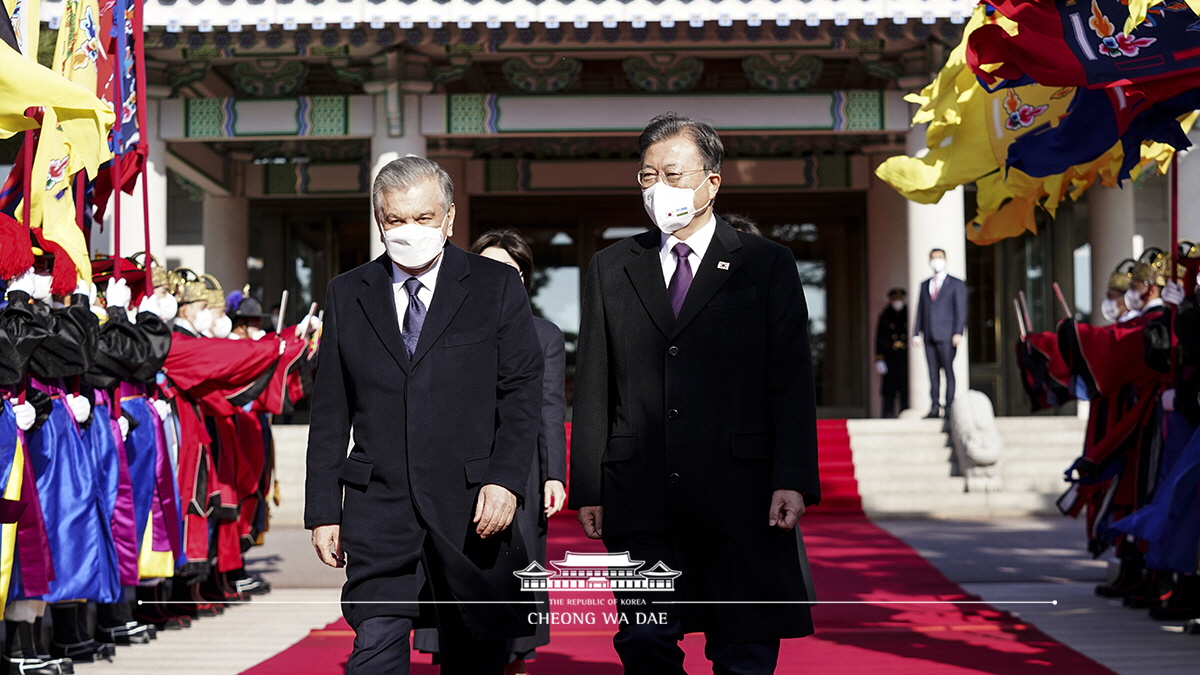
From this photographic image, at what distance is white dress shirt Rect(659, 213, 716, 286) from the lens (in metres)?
2.89

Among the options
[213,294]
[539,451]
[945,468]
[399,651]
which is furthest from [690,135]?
[945,468]

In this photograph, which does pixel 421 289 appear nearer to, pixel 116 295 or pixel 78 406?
pixel 78 406

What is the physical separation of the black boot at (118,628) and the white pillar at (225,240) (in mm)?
9527

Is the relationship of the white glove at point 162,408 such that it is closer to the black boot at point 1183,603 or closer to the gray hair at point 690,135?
the gray hair at point 690,135

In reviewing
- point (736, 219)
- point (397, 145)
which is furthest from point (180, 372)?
point (397, 145)

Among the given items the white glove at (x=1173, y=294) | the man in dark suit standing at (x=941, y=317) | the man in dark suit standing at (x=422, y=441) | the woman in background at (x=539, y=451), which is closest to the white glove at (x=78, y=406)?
the woman in background at (x=539, y=451)

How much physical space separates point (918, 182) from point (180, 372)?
340 centimetres

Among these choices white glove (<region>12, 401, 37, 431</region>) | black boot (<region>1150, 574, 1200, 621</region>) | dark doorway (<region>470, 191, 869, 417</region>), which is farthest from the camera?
dark doorway (<region>470, 191, 869, 417</region>)

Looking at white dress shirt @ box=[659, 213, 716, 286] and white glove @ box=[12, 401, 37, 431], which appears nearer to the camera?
white dress shirt @ box=[659, 213, 716, 286]

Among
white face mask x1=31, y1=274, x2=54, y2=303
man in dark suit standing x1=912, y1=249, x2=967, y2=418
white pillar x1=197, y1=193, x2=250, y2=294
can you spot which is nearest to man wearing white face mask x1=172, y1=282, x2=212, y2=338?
white face mask x1=31, y1=274, x2=54, y2=303

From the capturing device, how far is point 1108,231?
12820 millimetres

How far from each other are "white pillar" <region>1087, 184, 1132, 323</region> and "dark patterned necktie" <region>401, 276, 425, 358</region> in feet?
36.6

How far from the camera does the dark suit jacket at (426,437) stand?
2699 millimetres

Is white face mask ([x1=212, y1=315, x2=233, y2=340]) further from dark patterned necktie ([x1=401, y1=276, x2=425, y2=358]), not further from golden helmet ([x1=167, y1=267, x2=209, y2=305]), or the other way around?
dark patterned necktie ([x1=401, y1=276, x2=425, y2=358])
